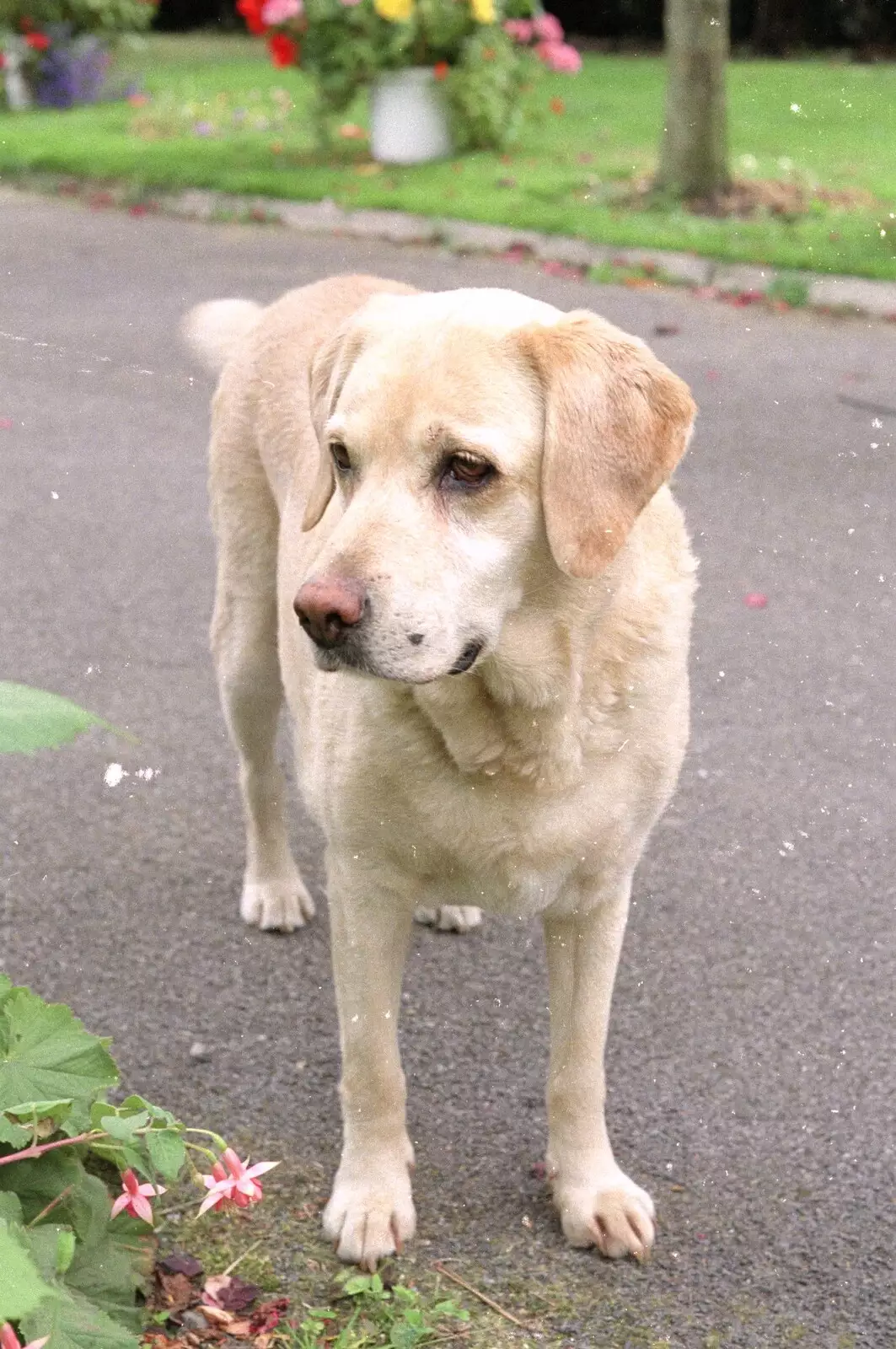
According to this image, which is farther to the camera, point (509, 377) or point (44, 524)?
point (44, 524)

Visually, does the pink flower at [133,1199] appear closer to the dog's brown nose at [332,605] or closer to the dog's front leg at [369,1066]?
the dog's front leg at [369,1066]

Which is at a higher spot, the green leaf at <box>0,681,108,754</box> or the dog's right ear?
the green leaf at <box>0,681,108,754</box>

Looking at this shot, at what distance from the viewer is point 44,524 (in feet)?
22.0

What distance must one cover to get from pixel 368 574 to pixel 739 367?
232 inches

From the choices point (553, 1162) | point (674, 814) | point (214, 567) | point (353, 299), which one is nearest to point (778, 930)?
point (674, 814)

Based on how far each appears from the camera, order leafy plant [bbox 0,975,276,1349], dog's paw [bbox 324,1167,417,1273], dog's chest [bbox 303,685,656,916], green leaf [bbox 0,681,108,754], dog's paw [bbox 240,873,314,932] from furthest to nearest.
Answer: dog's paw [bbox 240,873,314,932] → dog's paw [bbox 324,1167,417,1273] → dog's chest [bbox 303,685,656,916] → leafy plant [bbox 0,975,276,1349] → green leaf [bbox 0,681,108,754]

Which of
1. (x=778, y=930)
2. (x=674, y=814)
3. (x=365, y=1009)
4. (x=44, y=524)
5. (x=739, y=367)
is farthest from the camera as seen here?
(x=739, y=367)

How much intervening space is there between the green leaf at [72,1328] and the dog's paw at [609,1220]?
1.00 m

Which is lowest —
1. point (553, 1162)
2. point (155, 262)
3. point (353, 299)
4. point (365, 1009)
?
point (155, 262)

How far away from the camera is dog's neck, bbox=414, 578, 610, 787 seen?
8.86ft

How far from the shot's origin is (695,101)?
410 inches

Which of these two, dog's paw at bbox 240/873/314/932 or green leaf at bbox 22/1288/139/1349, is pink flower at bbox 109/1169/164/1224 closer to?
green leaf at bbox 22/1288/139/1349

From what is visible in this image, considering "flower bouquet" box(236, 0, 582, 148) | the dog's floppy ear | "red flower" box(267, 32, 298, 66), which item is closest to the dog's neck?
the dog's floppy ear

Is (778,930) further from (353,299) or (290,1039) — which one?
(353,299)
